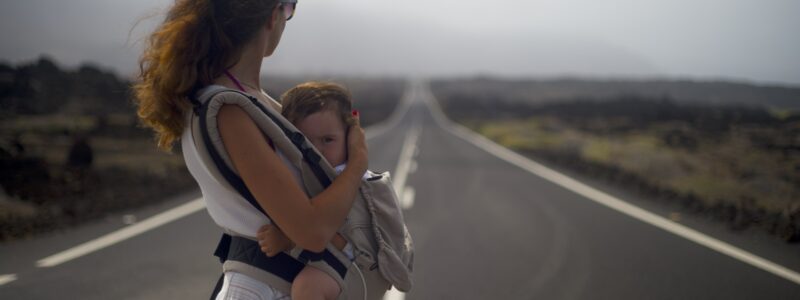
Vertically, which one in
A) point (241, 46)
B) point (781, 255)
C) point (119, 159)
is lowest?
point (119, 159)

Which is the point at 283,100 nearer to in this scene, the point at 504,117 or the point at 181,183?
the point at 181,183

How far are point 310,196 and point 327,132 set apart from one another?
25 centimetres

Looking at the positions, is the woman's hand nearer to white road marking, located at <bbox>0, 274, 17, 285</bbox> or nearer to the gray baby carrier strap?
the gray baby carrier strap

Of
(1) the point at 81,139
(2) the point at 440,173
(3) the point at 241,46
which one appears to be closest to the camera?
(3) the point at 241,46

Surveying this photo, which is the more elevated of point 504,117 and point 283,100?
point 283,100

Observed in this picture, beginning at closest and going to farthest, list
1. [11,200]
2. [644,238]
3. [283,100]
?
1. [283,100]
2. [644,238]
3. [11,200]

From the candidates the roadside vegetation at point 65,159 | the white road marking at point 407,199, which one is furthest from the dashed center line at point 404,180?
the roadside vegetation at point 65,159

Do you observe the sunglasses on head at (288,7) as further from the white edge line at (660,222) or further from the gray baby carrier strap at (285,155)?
the white edge line at (660,222)

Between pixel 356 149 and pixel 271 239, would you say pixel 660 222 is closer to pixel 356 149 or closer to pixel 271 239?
pixel 356 149

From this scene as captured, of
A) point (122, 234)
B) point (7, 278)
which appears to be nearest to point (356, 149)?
point (7, 278)

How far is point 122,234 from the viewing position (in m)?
6.91

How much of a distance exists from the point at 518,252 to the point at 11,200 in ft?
20.9

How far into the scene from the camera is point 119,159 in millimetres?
13211

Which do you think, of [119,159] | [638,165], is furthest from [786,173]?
[119,159]
